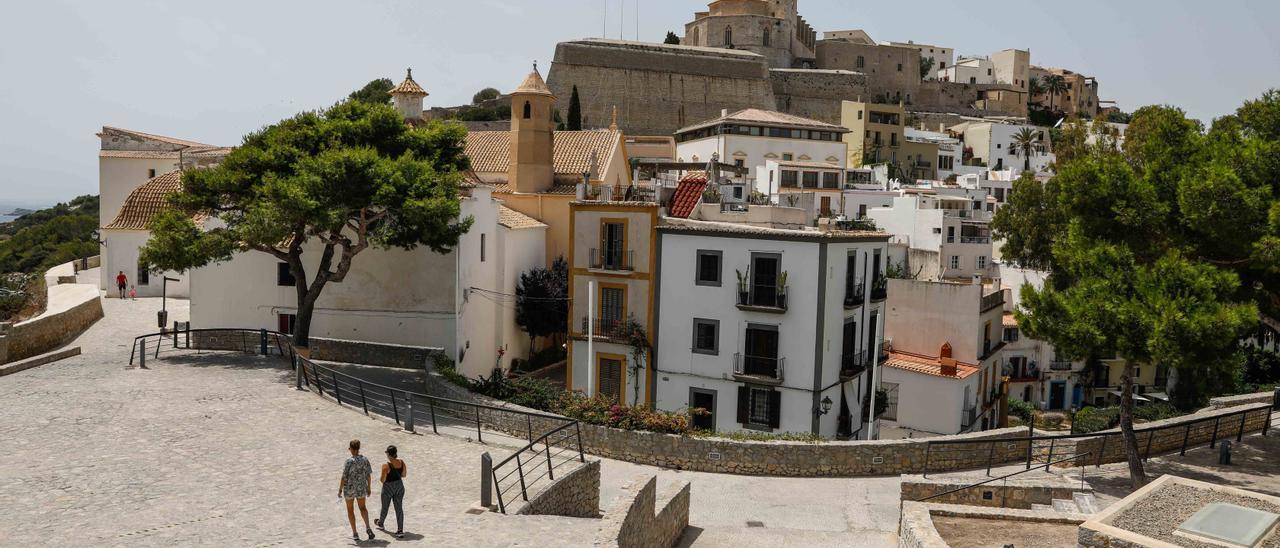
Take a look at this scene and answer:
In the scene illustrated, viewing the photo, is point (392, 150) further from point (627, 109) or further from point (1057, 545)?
point (627, 109)

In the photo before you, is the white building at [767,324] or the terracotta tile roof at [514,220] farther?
the terracotta tile roof at [514,220]

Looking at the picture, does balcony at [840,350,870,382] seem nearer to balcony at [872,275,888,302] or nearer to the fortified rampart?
balcony at [872,275,888,302]

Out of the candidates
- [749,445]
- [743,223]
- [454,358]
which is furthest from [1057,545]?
[454,358]

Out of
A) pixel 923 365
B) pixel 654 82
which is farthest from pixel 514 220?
pixel 654 82

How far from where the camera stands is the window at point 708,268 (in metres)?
23.7

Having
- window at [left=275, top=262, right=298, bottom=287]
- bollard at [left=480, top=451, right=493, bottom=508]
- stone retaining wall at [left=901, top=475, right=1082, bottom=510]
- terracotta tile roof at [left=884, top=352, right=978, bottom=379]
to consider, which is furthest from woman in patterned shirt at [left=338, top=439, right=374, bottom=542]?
terracotta tile roof at [left=884, top=352, right=978, bottom=379]

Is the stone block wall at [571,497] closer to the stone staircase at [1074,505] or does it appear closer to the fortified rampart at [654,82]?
the stone staircase at [1074,505]

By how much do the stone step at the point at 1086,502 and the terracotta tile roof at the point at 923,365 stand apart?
11.7m

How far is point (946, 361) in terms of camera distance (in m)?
27.6

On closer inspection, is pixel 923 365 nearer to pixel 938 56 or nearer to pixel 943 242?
pixel 943 242

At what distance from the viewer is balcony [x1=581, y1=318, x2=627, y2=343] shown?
2517 centimetres

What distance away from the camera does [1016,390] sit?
126ft

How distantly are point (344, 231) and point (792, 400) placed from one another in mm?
12672

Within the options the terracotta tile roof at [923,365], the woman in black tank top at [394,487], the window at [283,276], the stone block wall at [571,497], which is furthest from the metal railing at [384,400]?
the terracotta tile roof at [923,365]
